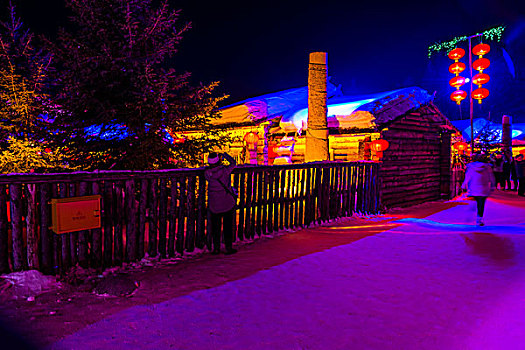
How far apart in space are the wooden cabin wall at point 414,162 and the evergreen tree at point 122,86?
797 centimetres

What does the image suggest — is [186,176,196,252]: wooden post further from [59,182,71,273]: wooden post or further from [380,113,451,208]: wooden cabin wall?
[380,113,451,208]: wooden cabin wall

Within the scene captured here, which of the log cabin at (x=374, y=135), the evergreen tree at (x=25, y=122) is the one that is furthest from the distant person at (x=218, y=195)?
the log cabin at (x=374, y=135)

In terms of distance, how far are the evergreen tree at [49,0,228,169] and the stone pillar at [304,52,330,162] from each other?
4.24m

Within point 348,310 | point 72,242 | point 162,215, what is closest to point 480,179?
point 348,310

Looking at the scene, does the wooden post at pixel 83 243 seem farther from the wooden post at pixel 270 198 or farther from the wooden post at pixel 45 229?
the wooden post at pixel 270 198

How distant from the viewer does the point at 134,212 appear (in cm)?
522

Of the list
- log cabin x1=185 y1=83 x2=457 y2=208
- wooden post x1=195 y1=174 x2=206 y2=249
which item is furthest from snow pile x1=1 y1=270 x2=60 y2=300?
log cabin x1=185 y1=83 x2=457 y2=208

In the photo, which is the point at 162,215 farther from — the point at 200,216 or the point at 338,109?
the point at 338,109

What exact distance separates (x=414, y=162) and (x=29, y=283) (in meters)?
14.7

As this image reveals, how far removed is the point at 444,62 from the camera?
3135 inches

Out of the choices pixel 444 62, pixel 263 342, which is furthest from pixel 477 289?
pixel 444 62

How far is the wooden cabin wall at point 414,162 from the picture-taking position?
522 inches

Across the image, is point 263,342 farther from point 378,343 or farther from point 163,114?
point 163,114

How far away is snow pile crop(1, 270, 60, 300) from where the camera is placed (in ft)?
13.1
